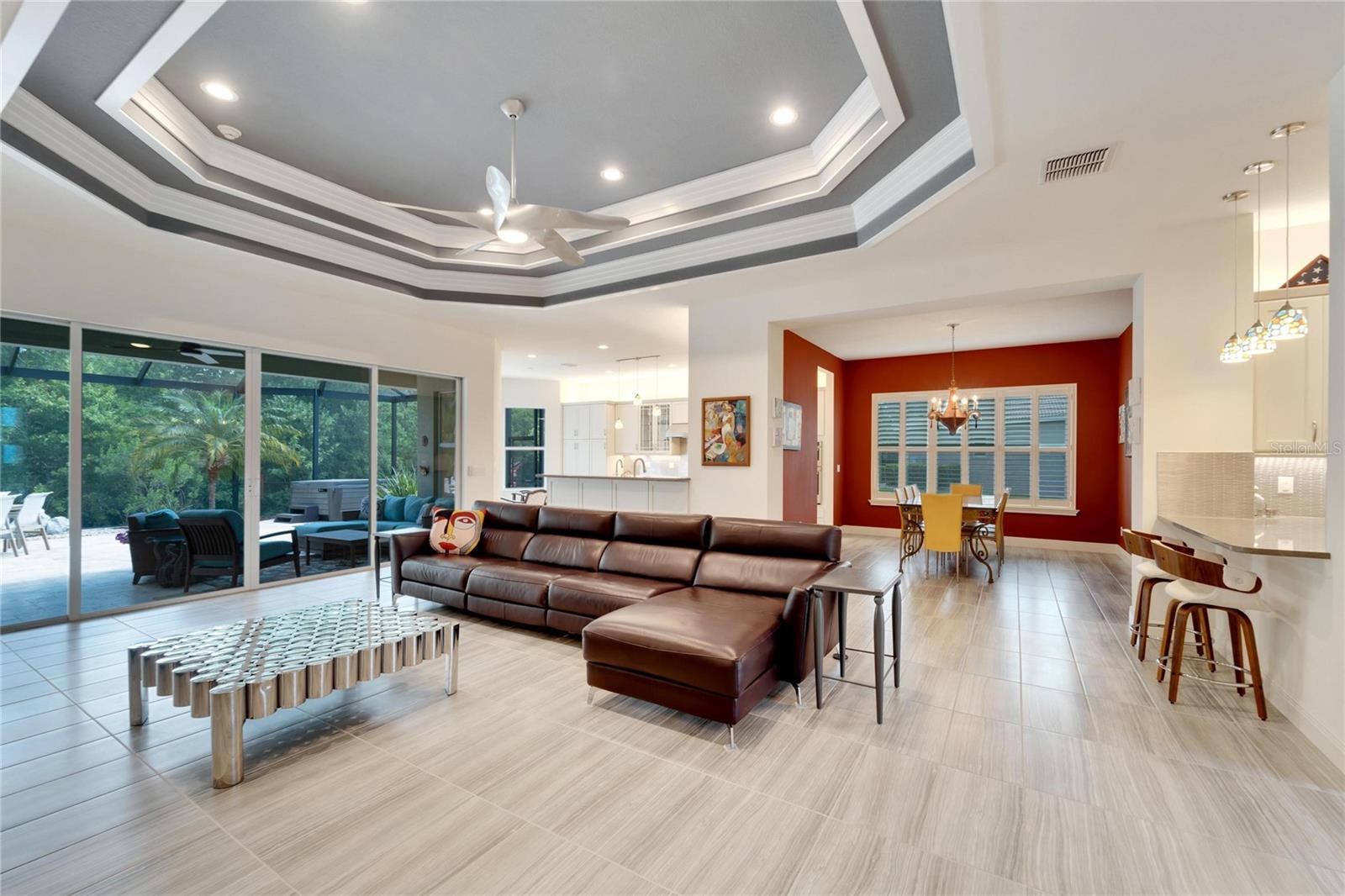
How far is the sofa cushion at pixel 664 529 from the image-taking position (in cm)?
403

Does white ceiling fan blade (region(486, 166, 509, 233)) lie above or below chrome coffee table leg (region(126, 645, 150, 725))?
above

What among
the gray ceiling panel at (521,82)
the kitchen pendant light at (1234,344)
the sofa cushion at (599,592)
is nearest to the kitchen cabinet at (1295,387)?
the kitchen pendant light at (1234,344)

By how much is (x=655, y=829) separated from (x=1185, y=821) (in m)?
1.89

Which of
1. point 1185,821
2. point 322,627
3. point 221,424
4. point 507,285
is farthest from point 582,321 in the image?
point 1185,821

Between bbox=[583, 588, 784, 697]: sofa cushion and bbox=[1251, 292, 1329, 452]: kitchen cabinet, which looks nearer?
bbox=[583, 588, 784, 697]: sofa cushion

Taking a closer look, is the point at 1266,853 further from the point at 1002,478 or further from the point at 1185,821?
the point at 1002,478

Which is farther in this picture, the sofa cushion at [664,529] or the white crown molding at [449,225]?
the sofa cushion at [664,529]

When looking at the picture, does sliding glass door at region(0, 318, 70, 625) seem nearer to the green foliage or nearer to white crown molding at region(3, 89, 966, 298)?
white crown molding at region(3, 89, 966, 298)

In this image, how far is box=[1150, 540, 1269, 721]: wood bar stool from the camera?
2.81 m

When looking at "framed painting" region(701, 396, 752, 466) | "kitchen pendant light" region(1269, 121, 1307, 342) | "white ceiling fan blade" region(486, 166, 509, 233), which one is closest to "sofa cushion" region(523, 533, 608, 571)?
"framed painting" region(701, 396, 752, 466)

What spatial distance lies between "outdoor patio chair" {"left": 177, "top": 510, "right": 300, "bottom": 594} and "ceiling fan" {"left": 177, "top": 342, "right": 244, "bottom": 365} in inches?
54.2

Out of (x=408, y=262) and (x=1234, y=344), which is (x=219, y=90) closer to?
(x=408, y=262)

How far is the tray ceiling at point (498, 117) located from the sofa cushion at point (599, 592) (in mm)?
2990

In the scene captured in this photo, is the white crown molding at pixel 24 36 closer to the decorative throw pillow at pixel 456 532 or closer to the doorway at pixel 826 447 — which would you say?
the decorative throw pillow at pixel 456 532
